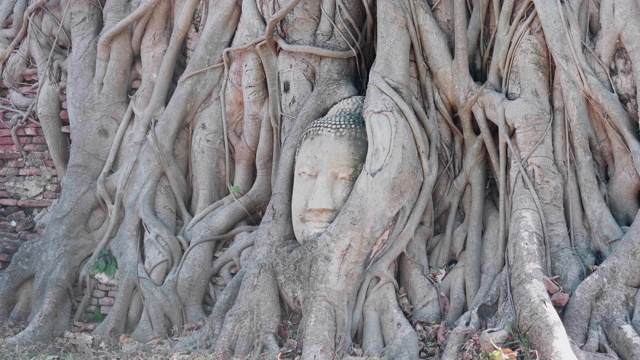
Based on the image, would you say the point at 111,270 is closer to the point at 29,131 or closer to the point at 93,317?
the point at 93,317

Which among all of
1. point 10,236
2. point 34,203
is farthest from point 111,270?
point 34,203

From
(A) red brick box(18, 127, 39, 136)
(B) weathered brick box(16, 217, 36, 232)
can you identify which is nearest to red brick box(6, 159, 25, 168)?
(A) red brick box(18, 127, 39, 136)

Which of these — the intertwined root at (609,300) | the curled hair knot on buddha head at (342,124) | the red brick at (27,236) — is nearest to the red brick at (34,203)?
the red brick at (27,236)

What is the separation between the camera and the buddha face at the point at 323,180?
14.5ft

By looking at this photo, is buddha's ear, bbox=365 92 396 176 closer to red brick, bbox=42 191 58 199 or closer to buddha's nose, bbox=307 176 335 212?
buddha's nose, bbox=307 176 335 212

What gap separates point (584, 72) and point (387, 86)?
1061mm

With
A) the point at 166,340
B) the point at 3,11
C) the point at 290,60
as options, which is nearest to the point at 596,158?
the point at 290,60

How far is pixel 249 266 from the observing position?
456cm

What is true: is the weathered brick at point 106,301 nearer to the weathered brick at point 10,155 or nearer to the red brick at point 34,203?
the red brick at point 34,203

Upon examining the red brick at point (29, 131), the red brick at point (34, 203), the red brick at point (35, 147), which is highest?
the red brick at point (29, 131)

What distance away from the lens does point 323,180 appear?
4457 millimetres

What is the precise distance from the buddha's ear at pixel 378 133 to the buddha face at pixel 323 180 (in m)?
0.13

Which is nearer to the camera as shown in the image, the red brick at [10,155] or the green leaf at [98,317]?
the green leaf at [98,317]

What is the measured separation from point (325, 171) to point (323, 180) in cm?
5
